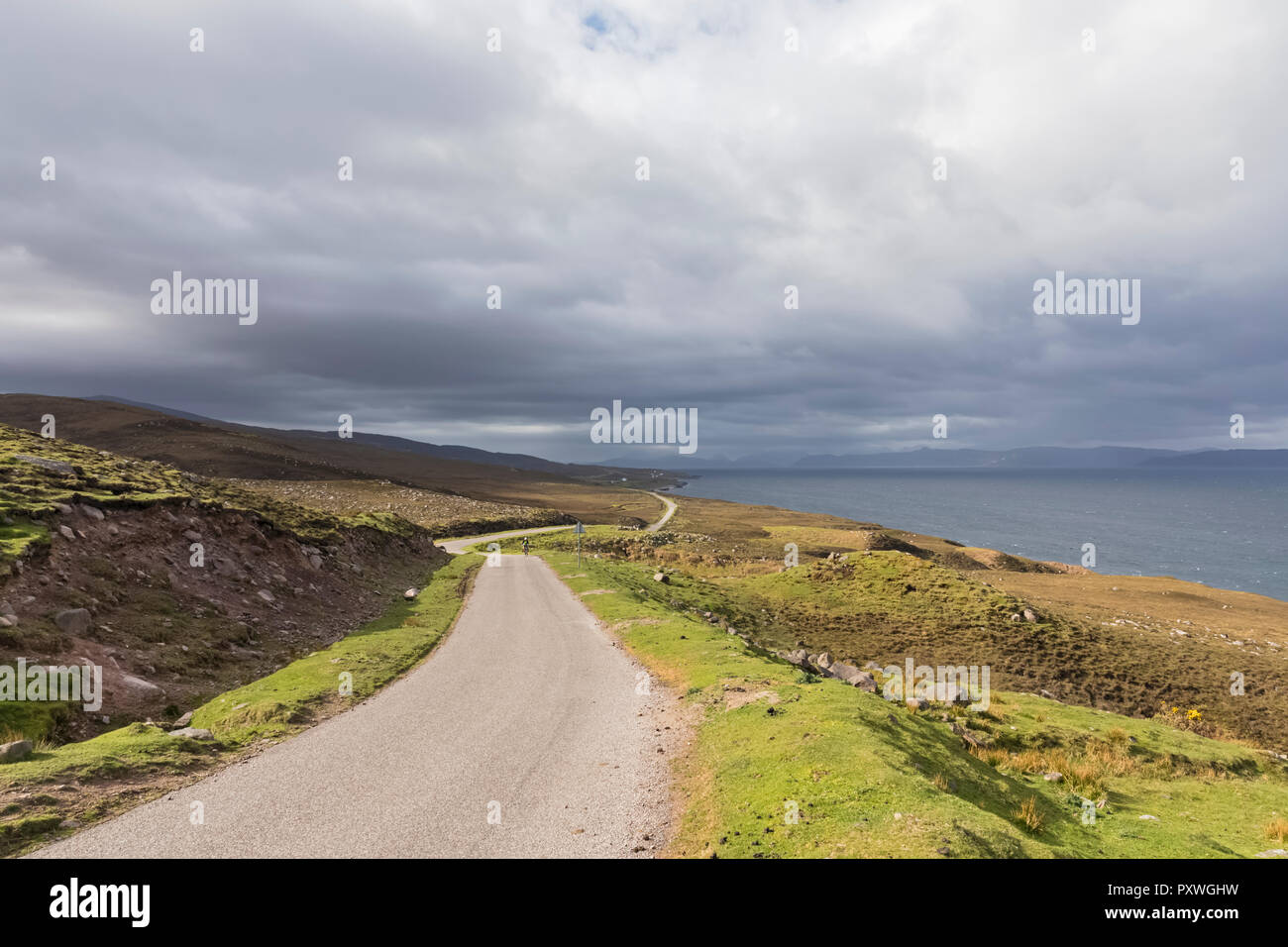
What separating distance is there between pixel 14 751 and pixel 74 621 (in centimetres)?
812

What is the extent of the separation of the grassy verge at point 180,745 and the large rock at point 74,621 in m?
5.19

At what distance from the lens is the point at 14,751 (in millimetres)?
11281

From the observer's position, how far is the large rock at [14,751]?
1109 centimetres

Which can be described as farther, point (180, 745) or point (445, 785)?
point (180, 745)

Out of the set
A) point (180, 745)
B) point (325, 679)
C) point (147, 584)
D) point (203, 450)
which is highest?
point (203, 450)

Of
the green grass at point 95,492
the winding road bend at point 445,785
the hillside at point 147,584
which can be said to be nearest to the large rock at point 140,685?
the hillside at point 147,584

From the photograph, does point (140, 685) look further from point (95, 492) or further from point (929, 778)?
point (929, 778)

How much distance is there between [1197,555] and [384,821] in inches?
5987

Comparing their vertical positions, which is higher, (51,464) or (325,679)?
(51,464)

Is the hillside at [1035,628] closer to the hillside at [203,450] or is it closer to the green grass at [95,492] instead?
the green grass at [95,492]

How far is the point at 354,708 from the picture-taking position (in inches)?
626

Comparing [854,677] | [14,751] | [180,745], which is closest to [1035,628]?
[854,677]

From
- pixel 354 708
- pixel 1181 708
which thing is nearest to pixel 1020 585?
pixel 1181 708

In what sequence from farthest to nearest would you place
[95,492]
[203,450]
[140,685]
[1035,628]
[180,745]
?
[203,450]
[1035,628]
[95,492]
[140,685]
[180,745]
